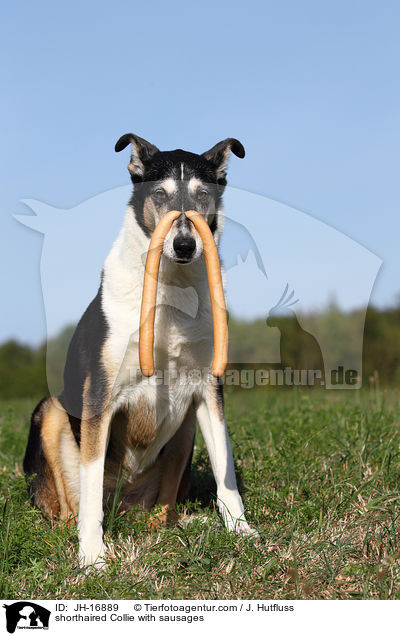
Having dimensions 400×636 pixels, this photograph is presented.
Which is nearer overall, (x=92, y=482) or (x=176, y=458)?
(x=92, y=482)

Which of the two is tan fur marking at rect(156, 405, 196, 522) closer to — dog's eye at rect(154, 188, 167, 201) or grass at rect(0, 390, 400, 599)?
grass at rect(0, 390, 400, 599)

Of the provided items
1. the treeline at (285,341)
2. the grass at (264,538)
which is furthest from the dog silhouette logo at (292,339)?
the grass at (264,538)

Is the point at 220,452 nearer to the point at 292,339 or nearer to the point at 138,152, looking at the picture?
the point at 292,339

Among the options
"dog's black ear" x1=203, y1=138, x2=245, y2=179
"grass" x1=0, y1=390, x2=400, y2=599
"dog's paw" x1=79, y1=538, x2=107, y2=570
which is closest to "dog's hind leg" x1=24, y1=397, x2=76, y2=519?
"grass" x1=0, y1=390, x2=400, y2=599

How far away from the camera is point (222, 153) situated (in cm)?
421

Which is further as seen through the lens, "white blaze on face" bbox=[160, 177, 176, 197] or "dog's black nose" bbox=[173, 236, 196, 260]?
"white blaze on face" bbox=[160, 177, 176, 197]

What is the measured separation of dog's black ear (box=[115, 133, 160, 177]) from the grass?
7.54 feet

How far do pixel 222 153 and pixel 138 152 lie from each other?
0.59 m

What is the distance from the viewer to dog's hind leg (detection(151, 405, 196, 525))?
4309mm

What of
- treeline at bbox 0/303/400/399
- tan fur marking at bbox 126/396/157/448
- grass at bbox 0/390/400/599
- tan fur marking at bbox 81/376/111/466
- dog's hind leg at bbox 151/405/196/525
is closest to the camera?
grass at bbox 0/390/400/599
